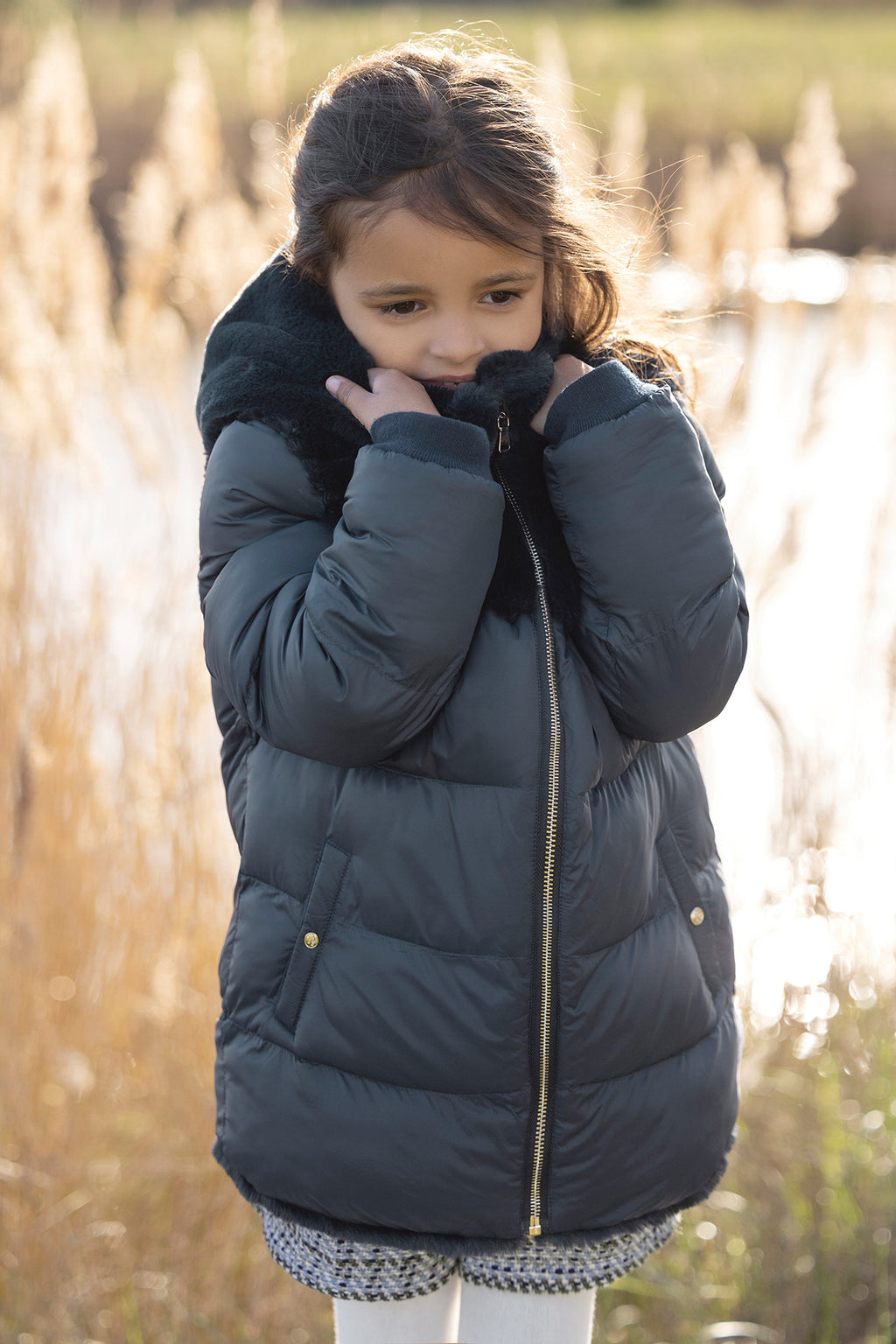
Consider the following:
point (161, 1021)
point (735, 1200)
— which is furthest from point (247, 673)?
point (735, 1200)

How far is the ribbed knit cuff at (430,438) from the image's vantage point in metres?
1.02

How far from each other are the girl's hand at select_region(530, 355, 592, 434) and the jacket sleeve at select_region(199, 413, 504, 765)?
99mm

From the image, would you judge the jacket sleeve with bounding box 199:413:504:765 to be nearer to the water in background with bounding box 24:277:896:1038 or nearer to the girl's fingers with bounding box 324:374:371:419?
the girl's fingers with bounding box 324:374:371:419

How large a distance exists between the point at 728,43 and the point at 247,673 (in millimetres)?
10237

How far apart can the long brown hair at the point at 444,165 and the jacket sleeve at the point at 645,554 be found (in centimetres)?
15

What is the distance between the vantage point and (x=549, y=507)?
1.14m

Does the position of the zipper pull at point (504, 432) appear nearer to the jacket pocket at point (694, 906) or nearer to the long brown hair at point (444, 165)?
the long brown hair at point (444, 165)

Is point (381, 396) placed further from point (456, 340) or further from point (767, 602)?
point (767, 602)

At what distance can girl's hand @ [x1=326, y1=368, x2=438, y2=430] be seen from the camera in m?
1.07

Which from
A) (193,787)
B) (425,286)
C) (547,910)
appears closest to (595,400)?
(425,286)

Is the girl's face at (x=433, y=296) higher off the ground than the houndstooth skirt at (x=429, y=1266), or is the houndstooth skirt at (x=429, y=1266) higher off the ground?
the girl's face at (x=433, y=296)

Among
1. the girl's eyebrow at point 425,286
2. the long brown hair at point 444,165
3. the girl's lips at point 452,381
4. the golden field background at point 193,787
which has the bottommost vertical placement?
the golden field background at point 193,787

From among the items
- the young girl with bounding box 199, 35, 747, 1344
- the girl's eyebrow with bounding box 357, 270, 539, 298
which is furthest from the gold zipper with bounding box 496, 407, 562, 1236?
the girl's eyebrow with bounding box 357, 270, 539, 298

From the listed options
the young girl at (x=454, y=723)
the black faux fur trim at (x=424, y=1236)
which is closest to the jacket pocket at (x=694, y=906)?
the young girl at (x=454, y=723)
